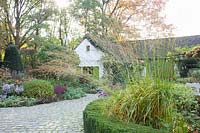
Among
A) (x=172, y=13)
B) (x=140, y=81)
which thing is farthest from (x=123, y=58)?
(x=172, y=13)

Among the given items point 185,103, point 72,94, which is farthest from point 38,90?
point 185,103

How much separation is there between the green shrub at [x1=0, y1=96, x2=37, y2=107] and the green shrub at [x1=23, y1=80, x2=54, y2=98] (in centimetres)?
70

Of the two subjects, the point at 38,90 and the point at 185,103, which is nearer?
the point at 185,103

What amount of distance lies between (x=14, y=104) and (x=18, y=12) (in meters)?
13.5

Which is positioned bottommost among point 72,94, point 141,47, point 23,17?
point 72,94

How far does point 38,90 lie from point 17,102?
55.0 inches

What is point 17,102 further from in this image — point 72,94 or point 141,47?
point 141,47

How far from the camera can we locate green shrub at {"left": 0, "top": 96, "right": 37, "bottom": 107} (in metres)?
9.70

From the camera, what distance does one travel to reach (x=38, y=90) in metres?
11.2

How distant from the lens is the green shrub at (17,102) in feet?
31.8

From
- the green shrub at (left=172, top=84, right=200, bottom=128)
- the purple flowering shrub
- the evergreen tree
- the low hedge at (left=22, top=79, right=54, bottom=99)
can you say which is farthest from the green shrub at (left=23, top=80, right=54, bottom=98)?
the green shrub at (left=172, top=84, right=200, bottom=128)

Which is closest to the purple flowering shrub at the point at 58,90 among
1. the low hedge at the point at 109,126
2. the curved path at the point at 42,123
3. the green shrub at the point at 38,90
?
the green shrub at the point at 38,90

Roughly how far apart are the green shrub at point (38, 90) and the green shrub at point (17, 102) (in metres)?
0.70

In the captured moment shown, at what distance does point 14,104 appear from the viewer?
9742 millimetres
